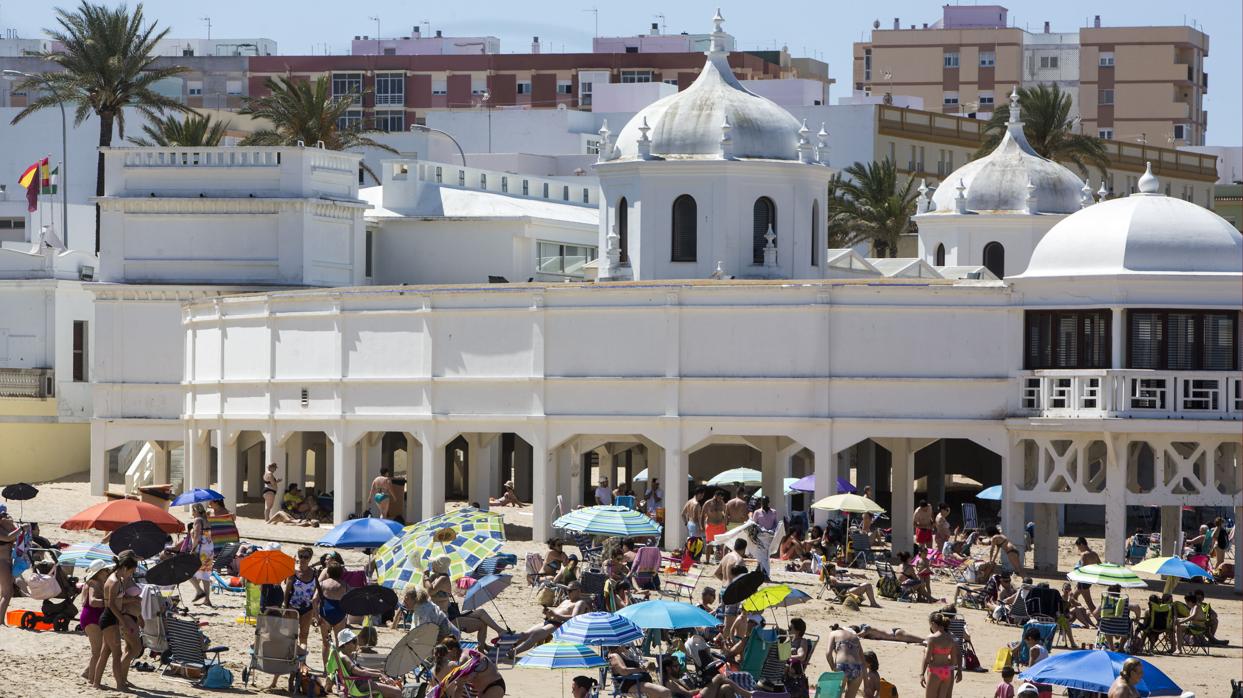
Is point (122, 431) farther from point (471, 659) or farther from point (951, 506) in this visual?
point (471, 659)

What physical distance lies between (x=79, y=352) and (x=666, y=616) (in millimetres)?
37882

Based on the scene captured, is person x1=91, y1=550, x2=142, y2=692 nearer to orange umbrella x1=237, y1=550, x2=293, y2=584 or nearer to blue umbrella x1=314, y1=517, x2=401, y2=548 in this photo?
orange umbrella x1=237, y1=550, x2=293, y2=584

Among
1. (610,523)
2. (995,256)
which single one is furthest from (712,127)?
(610,523)

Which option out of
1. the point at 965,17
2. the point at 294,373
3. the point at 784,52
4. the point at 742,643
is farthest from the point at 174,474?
the point at 965,17

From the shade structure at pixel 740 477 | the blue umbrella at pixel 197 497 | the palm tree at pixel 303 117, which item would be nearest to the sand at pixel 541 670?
the blue umbrella at pixel 197 497

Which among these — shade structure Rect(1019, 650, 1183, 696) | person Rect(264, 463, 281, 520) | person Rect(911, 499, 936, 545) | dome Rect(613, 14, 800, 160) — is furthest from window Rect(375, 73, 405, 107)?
shade structure Rect(1019, 650, 1183, 696)

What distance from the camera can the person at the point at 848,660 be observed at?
89.4ft

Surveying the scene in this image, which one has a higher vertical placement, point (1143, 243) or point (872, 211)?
point (872, 211)

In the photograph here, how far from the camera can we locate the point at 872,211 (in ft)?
251

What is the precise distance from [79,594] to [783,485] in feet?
57.6

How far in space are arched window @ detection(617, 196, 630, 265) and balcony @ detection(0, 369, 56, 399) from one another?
17.8 m

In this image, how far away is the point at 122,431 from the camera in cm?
5403

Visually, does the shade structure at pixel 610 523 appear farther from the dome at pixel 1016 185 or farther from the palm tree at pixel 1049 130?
the palm tree at pixel 1049 130

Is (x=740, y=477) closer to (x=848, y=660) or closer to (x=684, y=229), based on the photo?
(x=684, y=229)
